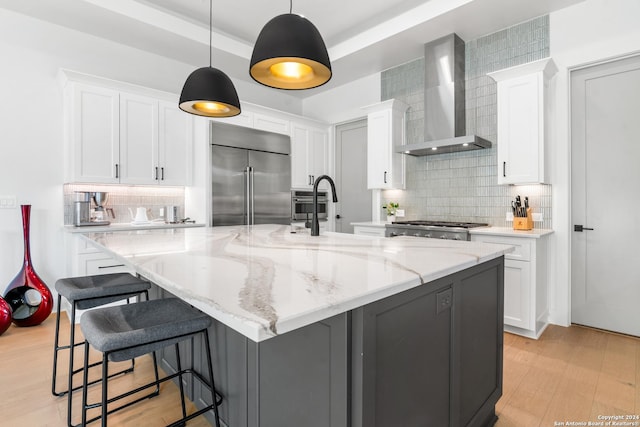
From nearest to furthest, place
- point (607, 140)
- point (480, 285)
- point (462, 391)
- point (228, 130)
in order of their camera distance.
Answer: point (462, 391)
point (480, 285)
point (607, 140)
point (228, 130)

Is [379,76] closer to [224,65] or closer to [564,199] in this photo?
[224,65]

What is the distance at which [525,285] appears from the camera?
2957mm

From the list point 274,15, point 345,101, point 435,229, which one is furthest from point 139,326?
point 345,101

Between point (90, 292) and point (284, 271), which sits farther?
point (90, 292)

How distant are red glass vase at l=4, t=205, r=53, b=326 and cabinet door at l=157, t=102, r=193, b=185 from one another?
1.31 metres

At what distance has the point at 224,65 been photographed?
4.67 metres

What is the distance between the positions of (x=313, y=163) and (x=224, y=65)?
1.84 meters

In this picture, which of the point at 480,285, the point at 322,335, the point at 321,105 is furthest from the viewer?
the point at 321,105

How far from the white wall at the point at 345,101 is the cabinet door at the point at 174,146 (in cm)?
228

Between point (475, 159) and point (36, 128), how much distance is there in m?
4.67

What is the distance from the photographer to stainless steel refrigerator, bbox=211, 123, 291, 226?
13.9ft

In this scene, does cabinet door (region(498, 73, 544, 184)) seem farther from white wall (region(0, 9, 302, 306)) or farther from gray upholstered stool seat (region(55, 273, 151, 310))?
white wall (region(0, 9, 302, 306))

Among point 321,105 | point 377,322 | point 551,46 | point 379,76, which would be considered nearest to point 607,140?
point 551,46

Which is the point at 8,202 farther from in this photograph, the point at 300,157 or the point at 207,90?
the point at 300,157
